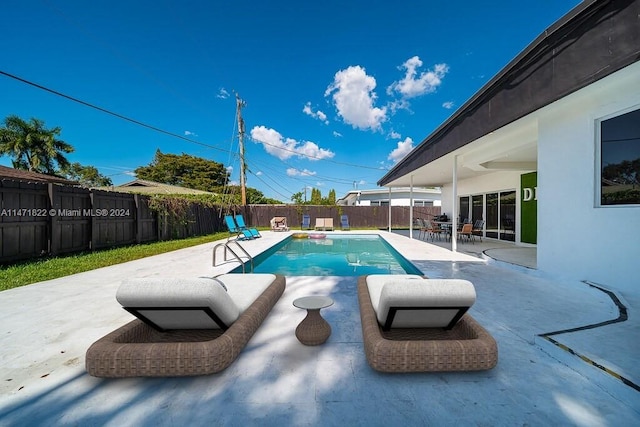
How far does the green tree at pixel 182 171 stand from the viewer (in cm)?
3591

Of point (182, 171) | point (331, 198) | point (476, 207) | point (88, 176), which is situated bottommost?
point (476, 207)

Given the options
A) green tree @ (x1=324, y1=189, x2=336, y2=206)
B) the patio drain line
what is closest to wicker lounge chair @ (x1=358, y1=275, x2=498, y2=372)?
the patio drain line

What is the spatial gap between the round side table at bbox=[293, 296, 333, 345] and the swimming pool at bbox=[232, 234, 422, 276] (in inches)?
136

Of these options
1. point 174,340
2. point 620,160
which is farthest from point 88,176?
point 620,160

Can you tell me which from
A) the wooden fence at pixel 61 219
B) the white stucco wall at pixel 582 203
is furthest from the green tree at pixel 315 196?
the white stucco wall at pixel 582 203

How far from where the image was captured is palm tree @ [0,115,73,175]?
59.7 feet

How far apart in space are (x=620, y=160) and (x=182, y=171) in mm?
40826

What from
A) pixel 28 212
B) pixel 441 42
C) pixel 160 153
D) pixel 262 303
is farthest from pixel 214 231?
pixel 160 153

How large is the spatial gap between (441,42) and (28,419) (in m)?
18.3

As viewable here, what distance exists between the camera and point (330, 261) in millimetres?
7695

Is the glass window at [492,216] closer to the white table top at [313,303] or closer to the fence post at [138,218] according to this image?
the white table top at [313,303]

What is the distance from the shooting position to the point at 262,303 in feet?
9.19

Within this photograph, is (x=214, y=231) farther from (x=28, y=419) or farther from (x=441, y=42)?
(x=441, y=42)

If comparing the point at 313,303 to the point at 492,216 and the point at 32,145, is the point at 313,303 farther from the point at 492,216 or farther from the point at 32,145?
the point at 32,145
